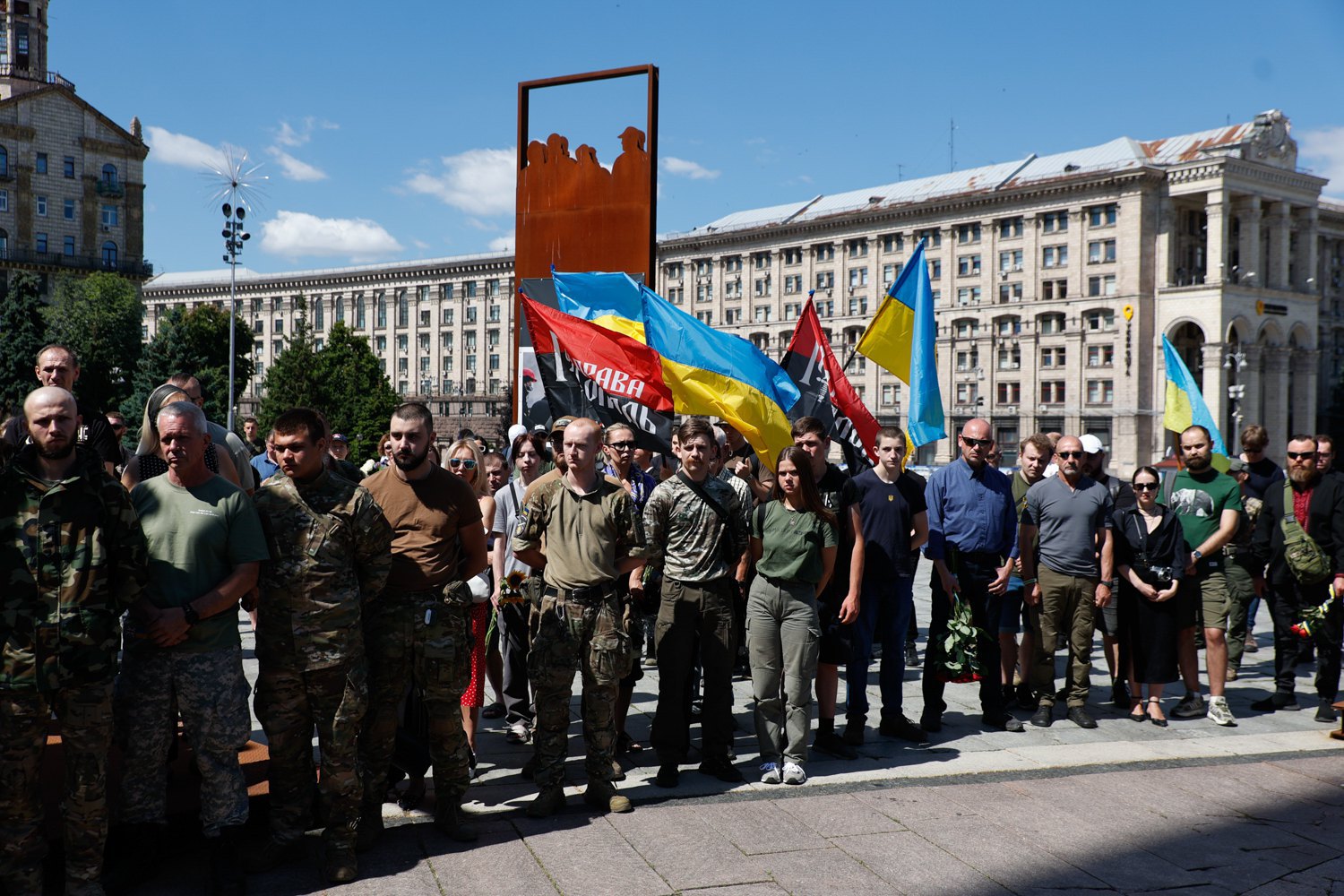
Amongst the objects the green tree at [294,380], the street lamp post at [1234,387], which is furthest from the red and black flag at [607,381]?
the street lamp post at [1234,387]

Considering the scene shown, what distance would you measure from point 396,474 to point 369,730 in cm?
129

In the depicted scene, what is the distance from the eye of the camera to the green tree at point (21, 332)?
64.3 metres

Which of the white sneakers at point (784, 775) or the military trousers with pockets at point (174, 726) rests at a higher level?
the military trousers with pockets at point (174, 726)

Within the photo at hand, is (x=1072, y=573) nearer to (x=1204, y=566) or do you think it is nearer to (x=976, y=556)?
(x=976, y=556)

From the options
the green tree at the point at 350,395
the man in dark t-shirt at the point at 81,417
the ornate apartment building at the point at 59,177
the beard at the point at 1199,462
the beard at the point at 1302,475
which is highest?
the ornate apartment building at the point at 59,177

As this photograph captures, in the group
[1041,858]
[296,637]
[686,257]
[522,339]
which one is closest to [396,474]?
[296,637]

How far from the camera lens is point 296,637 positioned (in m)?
5.13

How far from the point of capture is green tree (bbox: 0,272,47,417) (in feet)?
211

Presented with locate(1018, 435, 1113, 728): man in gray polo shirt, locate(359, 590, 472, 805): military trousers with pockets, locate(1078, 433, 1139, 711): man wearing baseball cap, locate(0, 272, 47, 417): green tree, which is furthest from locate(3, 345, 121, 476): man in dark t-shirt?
locate(0, 272, 47, 417): green tree

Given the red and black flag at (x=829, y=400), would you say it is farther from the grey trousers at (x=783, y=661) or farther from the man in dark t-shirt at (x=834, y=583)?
the grey trousers at (x=783, y=661)

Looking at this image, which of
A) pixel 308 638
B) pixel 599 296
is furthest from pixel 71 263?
pixel 308 638

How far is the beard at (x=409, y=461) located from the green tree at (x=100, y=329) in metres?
71.6

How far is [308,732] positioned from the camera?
209 inches

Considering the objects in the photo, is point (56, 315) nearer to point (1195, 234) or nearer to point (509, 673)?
point (509, 673)
